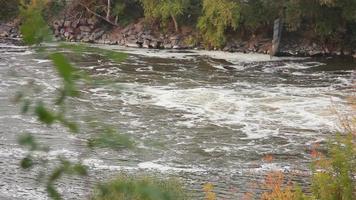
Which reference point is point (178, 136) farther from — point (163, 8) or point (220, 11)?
point (163, 8)

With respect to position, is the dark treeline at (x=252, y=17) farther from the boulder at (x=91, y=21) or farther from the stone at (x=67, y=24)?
the stone at (x=67, y=24)

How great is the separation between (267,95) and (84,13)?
652 inches

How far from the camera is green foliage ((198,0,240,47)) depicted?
2606 centimetres

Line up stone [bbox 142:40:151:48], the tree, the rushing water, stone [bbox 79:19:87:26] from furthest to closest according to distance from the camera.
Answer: stone [bbox 79:19:87:26], the tree, stone [bbox 142:40:151:48], the rushing water

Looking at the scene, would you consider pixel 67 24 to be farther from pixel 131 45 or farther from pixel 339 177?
pixel 339 177

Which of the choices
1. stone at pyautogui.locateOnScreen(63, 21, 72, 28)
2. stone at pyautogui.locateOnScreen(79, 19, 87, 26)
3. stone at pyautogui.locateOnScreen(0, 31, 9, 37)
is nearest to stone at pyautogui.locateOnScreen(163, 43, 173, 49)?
stone at pyautogui.locateOnScreen(79, 19, 87, 26)

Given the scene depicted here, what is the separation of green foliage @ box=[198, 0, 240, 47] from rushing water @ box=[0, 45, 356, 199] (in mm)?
1801

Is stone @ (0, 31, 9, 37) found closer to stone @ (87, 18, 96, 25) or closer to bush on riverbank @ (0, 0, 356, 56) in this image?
bush on riverbank @ (0, 0, 356, 56)

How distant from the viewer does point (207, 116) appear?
50.3 feet

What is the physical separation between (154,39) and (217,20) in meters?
3.40

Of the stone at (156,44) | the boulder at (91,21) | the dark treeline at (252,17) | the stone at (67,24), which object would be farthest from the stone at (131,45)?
the stone at (67,24)

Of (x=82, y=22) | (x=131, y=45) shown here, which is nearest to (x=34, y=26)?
(x=131, y=45)

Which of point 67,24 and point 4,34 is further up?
point 67,24

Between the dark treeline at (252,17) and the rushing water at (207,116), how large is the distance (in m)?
2.01
